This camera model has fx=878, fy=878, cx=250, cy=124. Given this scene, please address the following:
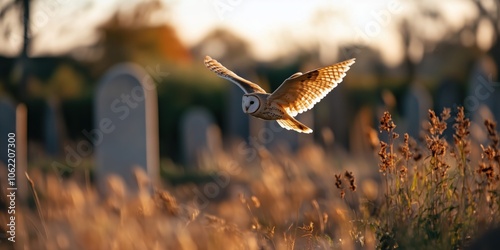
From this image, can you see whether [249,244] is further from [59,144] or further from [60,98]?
[60,98]

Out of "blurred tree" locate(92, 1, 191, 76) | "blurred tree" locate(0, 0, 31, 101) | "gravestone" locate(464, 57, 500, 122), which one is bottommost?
"gravestone" locate(464, 57, 500, 122)

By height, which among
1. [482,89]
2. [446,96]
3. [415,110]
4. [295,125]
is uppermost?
[446,96]

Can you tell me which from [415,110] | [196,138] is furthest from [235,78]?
[415,110]

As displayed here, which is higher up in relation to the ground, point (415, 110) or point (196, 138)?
point (415, 110)

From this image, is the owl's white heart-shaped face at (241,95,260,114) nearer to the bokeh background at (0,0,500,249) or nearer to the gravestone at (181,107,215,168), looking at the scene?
the bokeh background at (0,0,500,249)

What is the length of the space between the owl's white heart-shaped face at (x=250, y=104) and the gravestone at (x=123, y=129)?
6893mm

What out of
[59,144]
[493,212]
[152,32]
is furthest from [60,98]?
[493,212]

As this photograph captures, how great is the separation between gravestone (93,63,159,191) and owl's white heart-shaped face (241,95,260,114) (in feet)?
22.6

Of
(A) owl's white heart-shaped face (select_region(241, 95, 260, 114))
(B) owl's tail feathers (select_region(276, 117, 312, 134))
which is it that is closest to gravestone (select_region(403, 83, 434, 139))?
(B) owl's tail feathers (select_region(276, 117, 312, 134))

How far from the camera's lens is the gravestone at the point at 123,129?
8.93m

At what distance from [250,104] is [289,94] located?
0.26m

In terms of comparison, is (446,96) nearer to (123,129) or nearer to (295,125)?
(123,129)

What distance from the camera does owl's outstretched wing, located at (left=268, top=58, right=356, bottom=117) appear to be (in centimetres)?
223

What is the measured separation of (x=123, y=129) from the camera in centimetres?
894
